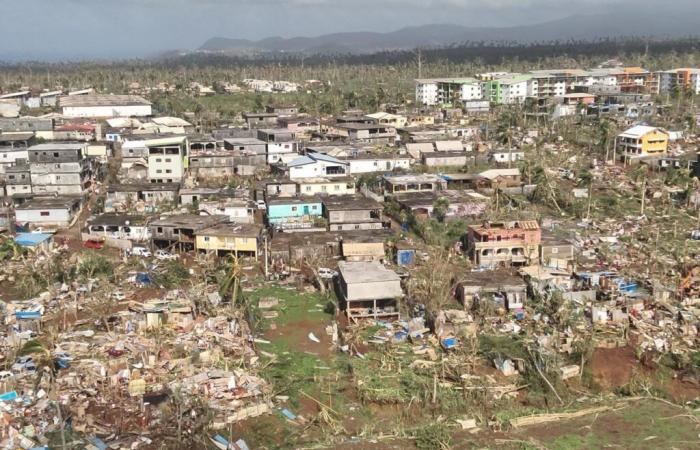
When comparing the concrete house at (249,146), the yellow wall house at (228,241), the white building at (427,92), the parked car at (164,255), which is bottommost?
the parked car at (164,255)

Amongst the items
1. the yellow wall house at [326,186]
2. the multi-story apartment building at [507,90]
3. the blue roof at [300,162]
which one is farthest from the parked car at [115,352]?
the multi-story apartment building at [507,90]

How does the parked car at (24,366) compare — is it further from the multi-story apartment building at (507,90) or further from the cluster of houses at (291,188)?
the multi-story apartment building at (507,90)

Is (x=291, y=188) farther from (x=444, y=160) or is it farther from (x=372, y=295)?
(x=372, y=295)

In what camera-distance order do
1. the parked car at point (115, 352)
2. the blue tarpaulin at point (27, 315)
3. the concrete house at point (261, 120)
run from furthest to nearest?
the concrete house at point (261, 120)
the blue tarpaulin at point (27, 315)
the parked car at point (115, 352)

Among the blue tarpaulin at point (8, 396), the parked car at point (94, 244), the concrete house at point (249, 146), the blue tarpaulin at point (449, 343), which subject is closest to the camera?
the blue tarpaulin at point (8, 396)

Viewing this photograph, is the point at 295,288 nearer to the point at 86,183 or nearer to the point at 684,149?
the point at 86,183
